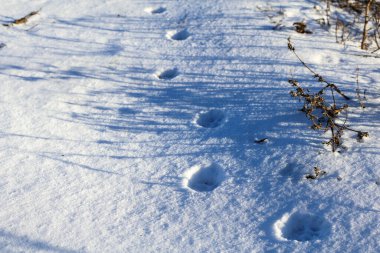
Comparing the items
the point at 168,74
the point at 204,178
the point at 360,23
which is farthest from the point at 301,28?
the point at 204,178

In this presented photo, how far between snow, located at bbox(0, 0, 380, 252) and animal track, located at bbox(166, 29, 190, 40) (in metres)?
0.02

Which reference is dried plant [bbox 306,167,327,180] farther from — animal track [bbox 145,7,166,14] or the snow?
animal track [bbox 145,7,166,14]

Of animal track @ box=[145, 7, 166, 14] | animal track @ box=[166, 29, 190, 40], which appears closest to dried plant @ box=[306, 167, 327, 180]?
animal track @ box=[166, 29, 190, 40]

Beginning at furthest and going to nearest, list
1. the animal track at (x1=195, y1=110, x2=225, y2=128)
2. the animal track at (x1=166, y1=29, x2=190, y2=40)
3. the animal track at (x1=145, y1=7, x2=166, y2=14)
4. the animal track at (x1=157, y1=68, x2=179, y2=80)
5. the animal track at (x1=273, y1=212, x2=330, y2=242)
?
the animal track at (x1=145, y1=7, x2=166, y2=14) → the animal track at (x1=166, y1=29, x2=190, y2=40) → the animal track at (x1=157, y1=68, x2=179, y2=80) → the animal track at (x1=195, y1=110, x2=225, y2=128) → the animal track at (x1=273, y1=212, x2=330, y2=242)

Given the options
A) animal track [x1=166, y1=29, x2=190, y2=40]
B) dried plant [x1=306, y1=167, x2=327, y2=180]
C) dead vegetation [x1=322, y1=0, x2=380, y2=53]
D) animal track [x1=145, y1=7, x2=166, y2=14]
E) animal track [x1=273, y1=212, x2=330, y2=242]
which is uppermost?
animal track [x1=145, y1=7, x2=166, y2=14]

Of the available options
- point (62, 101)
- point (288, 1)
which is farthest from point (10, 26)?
point (288, 1)

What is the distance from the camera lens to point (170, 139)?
344 centimetres

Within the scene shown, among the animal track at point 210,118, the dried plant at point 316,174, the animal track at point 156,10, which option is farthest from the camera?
the animal track at point 156,10

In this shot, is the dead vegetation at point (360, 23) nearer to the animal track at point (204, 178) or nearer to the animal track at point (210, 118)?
the animal track at point (210, 118)

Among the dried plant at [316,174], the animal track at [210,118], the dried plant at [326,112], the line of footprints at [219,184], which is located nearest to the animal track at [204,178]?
the line of footprints at [219,184]

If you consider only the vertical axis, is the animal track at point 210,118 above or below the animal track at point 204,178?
above

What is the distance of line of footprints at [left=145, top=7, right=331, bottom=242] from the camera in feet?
8.82

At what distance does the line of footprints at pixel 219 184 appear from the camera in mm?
2689

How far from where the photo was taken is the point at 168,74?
13.7 ft
